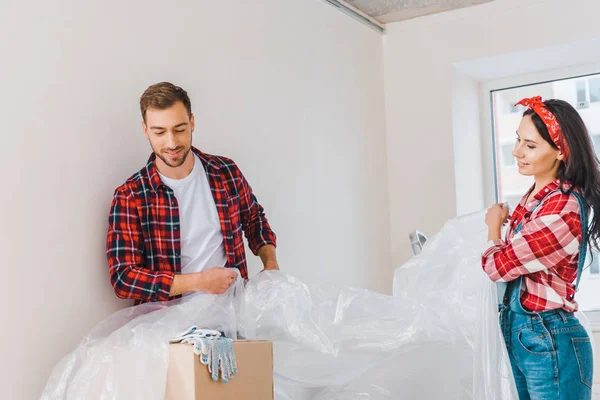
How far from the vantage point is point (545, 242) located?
179 cm

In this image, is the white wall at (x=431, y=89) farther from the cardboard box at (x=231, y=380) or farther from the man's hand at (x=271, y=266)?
the cardboard box at (x=231, y=380)

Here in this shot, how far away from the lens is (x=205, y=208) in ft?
7.30

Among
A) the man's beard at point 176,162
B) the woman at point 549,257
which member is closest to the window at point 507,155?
the woman at point 549,257

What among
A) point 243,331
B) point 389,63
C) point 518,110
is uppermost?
point 389,63

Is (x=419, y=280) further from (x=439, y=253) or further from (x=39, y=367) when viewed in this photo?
(x=39, y=367)

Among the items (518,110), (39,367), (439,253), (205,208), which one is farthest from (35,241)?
(518,110)

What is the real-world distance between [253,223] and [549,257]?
3.34ft

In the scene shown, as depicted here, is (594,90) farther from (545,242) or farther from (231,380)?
(231,380)

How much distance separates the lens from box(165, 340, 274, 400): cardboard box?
1.69 meters

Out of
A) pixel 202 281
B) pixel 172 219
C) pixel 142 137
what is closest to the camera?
pixel 202 281

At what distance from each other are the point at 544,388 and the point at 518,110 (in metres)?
2.36

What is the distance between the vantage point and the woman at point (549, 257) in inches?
70.9

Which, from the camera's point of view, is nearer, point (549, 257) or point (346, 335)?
point (549, 257)

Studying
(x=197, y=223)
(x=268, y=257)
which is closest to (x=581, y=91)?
(x=268, y=257)
